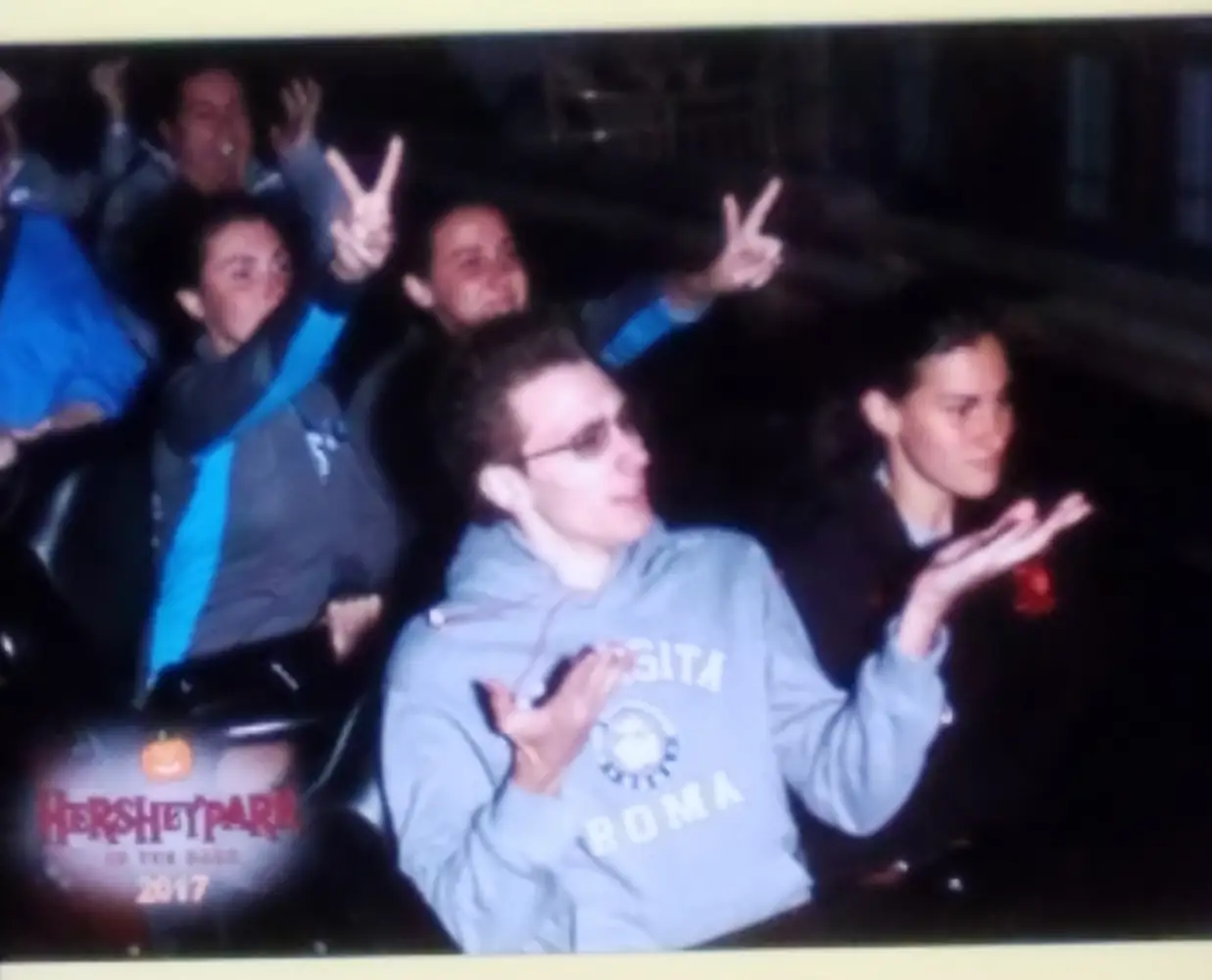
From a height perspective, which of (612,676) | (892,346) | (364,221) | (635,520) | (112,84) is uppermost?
(112,84)

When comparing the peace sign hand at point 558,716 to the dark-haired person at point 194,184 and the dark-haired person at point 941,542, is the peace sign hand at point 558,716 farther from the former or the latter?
the dark-haired person at point 194,184

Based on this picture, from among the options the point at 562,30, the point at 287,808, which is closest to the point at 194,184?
the point at 562,30

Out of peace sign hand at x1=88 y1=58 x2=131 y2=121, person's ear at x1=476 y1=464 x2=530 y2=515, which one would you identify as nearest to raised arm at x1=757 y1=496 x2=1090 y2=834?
person's ear at x1=476 y1=464 x2=530 y2=515

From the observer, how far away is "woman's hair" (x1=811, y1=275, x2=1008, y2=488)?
70.7 inches

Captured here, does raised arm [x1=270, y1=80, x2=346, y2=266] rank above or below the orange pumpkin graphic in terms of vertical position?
above

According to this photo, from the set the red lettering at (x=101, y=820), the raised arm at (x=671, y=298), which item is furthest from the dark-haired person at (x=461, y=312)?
the red lettering at (x=101, y=820)

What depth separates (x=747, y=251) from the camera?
180cm

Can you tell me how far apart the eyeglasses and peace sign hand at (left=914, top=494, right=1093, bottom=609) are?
0.30m

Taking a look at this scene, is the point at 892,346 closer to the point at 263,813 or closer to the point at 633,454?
the point at 633,454

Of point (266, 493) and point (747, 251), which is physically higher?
point (747, 251)

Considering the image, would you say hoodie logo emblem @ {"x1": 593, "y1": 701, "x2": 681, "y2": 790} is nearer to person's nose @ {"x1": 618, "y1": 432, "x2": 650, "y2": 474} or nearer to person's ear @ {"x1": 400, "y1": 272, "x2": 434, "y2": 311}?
person's nose @ {"x1": 618, "y1": 432, "x2": 650, "y2": 474}

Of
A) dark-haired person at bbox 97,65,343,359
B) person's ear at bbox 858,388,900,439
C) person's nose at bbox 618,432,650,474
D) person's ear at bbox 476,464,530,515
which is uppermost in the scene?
dark-haired person at bbox 97,65,343,359

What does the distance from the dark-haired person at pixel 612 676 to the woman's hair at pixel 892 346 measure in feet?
0.40

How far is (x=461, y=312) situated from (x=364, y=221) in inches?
4.7
